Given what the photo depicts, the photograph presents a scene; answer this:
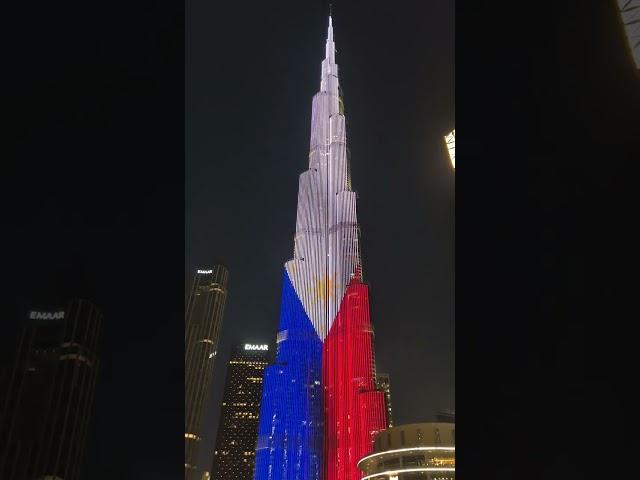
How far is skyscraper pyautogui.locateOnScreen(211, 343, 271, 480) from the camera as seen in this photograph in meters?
71.5

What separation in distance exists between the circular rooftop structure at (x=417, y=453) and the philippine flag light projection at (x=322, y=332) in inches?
383

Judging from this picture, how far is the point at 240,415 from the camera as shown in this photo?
7481 cm

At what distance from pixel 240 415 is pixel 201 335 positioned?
38.6 ft

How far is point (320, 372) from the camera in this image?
44719 millimetres

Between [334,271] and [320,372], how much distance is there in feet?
24.9

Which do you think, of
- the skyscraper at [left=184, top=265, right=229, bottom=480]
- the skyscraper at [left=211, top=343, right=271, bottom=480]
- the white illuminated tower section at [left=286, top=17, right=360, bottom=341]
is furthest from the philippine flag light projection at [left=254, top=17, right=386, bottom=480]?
the skyscraper at [left=211, top=343, right=271, bottom=480]

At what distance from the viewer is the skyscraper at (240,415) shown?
71.5 metres
